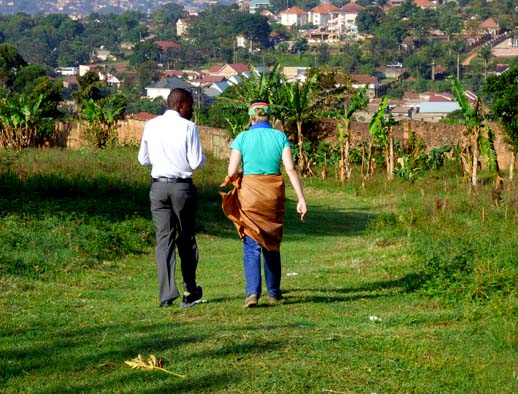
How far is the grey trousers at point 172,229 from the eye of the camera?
9023 millimetres

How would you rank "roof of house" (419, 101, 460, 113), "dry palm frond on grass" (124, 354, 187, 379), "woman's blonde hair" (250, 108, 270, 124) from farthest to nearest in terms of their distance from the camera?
"roof of house" (419, 101, 460, 113), "woman's blonde hair" (250, 108, 270, 124), "dry palm frond on grass" (124, 354, 187, 379)

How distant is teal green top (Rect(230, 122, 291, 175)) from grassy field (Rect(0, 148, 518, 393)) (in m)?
1.17

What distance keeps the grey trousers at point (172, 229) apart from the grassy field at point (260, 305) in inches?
12.1

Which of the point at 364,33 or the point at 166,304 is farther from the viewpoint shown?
the point at 364,33

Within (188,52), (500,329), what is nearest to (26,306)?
(500,329)

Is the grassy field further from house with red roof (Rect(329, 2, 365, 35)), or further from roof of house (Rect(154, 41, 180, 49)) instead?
house with red roof (Rect(329, 2, 365, 35))

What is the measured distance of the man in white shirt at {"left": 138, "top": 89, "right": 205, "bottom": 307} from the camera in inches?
354

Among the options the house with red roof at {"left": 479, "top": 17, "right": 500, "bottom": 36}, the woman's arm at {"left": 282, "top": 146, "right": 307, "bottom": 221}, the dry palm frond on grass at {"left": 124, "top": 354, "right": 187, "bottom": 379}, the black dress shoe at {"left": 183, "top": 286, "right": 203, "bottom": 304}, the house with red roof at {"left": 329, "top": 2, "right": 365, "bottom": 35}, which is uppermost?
the house with red roof at {"left": 329, "top": 2, "right": 365, "bottom": 35}

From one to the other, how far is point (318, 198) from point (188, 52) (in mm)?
124785

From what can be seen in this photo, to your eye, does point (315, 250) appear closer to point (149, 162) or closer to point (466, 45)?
point (149, 162)

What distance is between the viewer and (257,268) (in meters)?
8.96

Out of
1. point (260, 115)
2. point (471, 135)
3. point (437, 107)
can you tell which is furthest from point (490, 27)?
point (260, 115)

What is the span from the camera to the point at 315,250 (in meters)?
13.9

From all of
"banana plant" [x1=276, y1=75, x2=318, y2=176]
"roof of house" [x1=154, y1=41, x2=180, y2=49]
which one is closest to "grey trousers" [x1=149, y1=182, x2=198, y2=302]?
"banana plant" [x1=276, y1=75, x2=318, y2=176]
